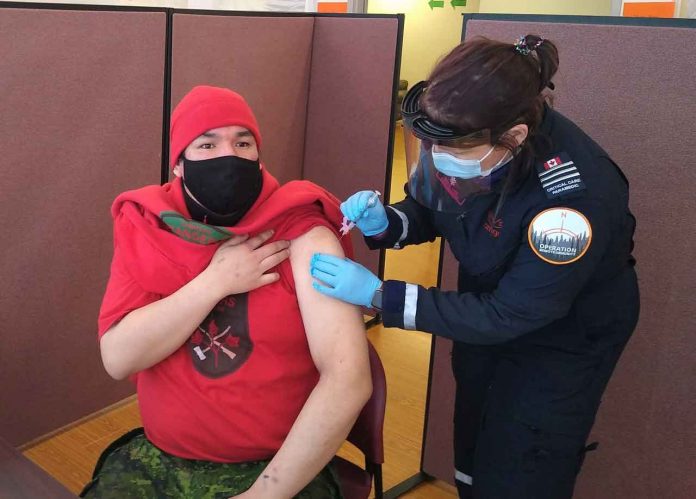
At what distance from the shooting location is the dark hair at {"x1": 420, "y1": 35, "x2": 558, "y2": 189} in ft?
3.87

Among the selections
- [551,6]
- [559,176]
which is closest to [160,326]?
[559,176]

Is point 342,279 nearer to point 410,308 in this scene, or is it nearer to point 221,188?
point 410,308

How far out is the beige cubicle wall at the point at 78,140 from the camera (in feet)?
6.72

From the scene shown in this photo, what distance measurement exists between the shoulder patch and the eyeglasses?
5.4 inches

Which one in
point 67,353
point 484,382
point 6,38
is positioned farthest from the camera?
point 67,353

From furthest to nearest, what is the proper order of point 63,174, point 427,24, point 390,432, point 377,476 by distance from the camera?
point 427,24 → point 390,432 → point 63,174 → point 377,476

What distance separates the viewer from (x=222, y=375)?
4.53 feet

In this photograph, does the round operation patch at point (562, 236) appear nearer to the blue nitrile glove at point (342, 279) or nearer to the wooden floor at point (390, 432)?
the blue nitrile glove at point (342, 279)

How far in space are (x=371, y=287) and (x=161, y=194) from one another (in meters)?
0.46

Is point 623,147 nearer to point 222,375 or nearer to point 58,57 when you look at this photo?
point 222,375

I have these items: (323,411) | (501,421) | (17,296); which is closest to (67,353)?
(17,296)

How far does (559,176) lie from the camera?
4.17 ft

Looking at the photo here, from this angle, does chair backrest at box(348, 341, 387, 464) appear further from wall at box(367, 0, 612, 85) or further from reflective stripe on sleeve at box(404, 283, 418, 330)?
wall at box(367, 0, 612, 85)

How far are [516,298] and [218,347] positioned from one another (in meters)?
0.57
